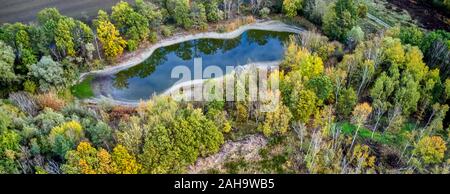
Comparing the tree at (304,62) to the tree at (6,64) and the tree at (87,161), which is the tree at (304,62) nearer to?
the tree at (87,161)

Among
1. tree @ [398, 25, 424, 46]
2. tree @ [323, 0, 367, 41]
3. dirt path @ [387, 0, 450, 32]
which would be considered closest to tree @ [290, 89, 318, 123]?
tree @ [398, 25, 424, 46]

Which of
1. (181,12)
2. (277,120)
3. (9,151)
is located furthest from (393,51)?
(9,151)

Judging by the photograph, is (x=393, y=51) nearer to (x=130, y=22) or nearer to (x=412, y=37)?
(x=412, y=37)

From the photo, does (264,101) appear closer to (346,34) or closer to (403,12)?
(346,34)

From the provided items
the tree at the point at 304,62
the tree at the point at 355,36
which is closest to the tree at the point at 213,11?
the tree at the point at 304,62
